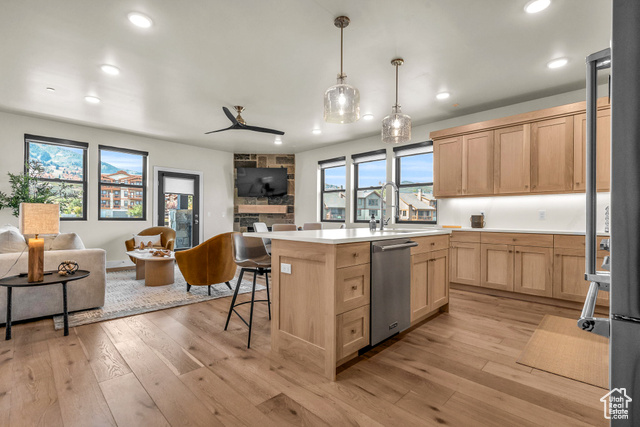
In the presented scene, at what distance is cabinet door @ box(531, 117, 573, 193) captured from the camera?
3645 millimetres

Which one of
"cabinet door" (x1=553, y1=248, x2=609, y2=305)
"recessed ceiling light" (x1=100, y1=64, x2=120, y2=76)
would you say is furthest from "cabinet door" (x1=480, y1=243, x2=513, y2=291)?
"recessed ceiling light" (x1=100, y1=64, x2=120, y2=76)

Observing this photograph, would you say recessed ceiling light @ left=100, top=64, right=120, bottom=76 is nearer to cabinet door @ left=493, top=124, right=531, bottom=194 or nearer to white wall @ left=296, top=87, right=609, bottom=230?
white wall @ left=296, top=87, right=609, bottom=230

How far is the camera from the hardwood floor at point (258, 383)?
5.17 feet

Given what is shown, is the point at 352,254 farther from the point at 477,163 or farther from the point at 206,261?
the point at 477,163

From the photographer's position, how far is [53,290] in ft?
9.82

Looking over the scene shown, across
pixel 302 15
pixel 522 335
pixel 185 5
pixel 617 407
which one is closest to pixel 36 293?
pixel 185 5

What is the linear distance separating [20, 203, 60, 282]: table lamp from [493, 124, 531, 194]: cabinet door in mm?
5014

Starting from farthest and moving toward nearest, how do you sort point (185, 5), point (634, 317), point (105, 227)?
1. point (105, 227)
2. point (185, 5)
3. point (634, 317)

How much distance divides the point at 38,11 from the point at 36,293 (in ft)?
8.13

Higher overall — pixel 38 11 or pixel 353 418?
pixel 38 11

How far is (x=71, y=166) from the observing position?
547 centimetres

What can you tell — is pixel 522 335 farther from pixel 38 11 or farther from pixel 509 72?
pixel 38 11

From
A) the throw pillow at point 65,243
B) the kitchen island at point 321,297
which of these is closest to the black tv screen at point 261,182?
the throw pillow at point 65,243

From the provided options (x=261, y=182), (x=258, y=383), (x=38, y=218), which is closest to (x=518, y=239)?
(x=258, y=383)
